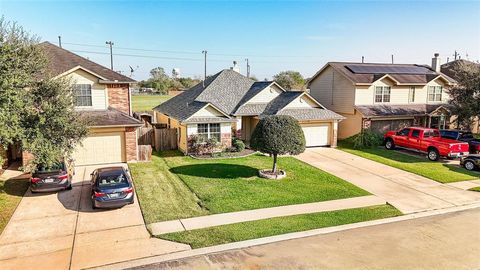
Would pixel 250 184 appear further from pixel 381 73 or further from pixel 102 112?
pixel 381 73

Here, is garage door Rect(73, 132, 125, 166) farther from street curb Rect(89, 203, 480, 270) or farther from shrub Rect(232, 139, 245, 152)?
street curb Rect(89, 203, 480, 270)

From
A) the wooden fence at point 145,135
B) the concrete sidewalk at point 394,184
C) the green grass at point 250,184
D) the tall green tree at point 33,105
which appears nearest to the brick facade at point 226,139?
the green grass at point 250,184

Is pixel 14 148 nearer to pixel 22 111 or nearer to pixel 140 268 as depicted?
pixel 22 111

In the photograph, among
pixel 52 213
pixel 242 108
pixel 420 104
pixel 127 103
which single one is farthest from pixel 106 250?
pixel 420 104

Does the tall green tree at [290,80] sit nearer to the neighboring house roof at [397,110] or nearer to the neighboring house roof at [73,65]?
the neighboring house roof at [397,110]

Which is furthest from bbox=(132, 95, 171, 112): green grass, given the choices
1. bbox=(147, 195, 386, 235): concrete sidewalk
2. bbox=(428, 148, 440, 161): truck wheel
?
bbox=(147, 195, 386, 235): concrete sidewalk
